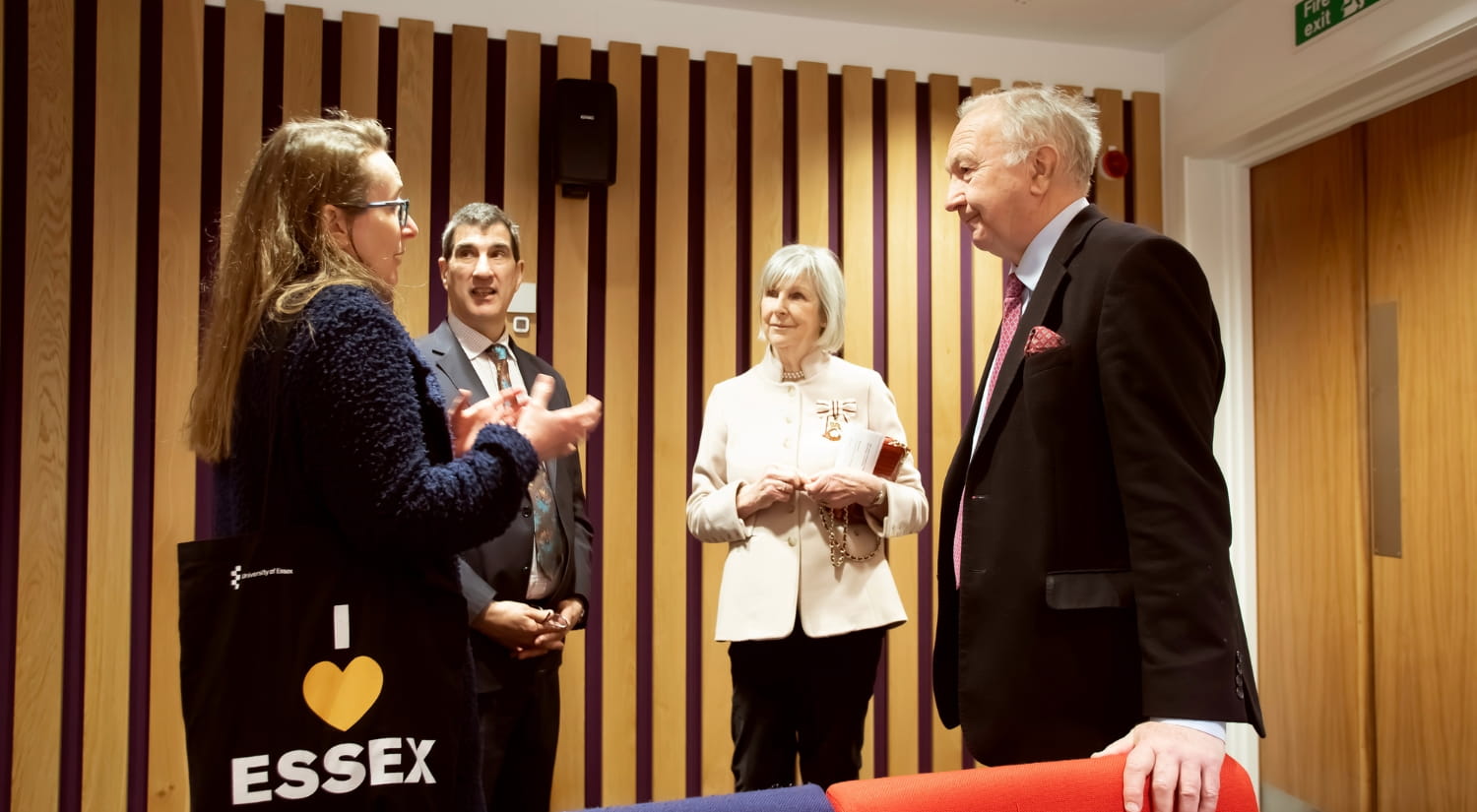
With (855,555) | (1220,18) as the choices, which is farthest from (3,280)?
(1220,18)

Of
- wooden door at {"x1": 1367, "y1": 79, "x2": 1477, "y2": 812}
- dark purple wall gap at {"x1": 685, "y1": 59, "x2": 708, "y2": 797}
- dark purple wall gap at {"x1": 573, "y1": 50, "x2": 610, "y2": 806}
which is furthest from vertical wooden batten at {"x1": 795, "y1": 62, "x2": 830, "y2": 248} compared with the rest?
wooden door at {"x1": 1367, "y1": 79, "x2": 1477, "y2": 812}

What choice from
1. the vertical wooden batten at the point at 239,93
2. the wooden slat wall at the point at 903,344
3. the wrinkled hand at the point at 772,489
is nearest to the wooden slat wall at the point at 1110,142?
the wooden slat wall at the point at 903,344

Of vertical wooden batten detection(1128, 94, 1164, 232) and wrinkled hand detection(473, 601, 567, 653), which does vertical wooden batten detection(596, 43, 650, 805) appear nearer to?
wrinkled hand detection(473, 601, 567, 653)

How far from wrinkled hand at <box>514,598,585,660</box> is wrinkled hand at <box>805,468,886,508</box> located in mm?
625

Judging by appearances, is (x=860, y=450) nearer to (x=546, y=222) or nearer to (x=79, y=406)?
(x=546, y=222)

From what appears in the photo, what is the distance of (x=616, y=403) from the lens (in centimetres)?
333

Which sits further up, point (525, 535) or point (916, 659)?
point (525, 535)

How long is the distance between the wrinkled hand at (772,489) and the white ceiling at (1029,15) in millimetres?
2031

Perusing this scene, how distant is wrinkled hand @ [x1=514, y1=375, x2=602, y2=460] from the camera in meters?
1.25

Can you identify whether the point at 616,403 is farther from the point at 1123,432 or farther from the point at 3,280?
the point at 1123,432

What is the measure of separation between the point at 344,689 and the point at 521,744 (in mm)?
1240

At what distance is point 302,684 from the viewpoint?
103cm

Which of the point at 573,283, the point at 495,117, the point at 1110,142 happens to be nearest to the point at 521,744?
the point at 573,283

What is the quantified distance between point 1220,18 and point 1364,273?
1.13 metres
